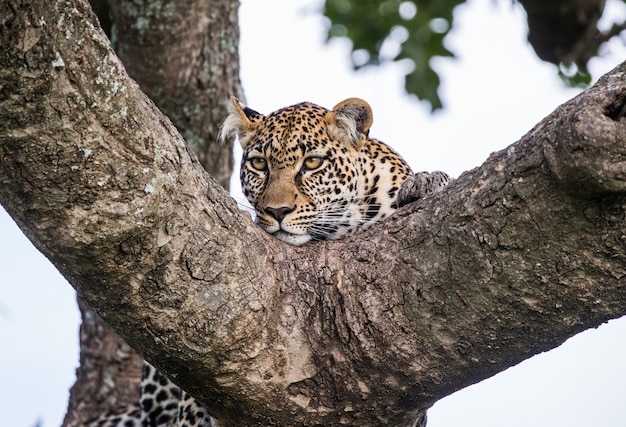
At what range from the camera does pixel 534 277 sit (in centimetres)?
379

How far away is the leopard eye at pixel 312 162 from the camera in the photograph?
6.87 metres

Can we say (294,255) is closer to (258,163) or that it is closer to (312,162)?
(312,162)

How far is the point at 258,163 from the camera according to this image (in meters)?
6.99

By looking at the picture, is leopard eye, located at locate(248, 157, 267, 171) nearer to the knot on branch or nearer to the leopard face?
the leopard face

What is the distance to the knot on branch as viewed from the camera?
3174mm

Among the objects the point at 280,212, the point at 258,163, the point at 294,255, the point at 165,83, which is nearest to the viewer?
the point at 294,255

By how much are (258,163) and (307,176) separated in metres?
0.42

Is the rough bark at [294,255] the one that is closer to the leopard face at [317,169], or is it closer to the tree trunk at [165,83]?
the leopard face at [317,169]

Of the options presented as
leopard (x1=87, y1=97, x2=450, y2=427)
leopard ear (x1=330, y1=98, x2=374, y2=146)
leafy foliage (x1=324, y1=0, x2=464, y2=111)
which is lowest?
leopard (x1=87, y1=97, x2=450, y2=427)

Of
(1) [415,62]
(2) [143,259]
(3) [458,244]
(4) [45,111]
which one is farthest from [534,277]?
(1) [415,62]

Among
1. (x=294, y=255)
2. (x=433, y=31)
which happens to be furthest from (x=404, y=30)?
(x=294, y=255)

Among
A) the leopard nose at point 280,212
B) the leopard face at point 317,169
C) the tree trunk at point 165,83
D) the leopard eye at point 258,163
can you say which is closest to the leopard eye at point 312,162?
the leopard face at point 317,169

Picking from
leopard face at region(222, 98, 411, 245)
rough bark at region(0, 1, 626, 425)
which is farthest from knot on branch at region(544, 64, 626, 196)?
leopard face at region(222, 98, 411, 245)

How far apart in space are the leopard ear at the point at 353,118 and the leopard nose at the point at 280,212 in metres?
0.97
